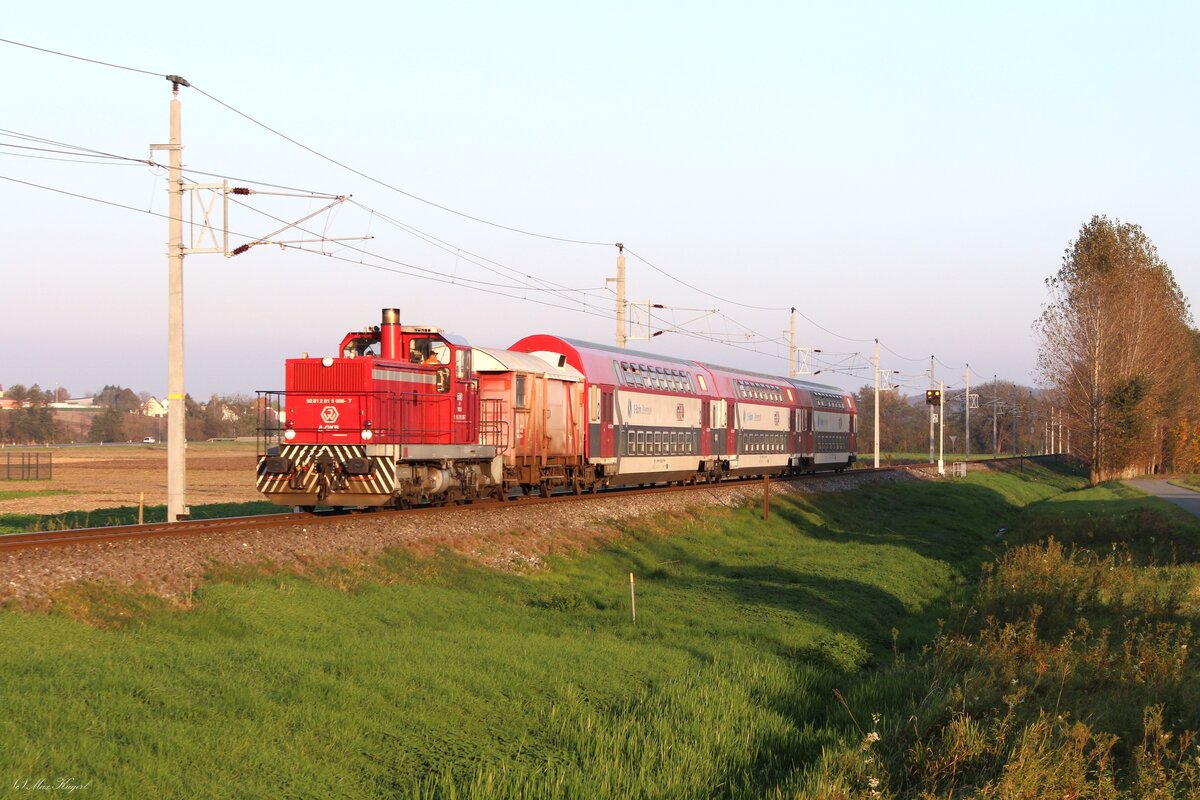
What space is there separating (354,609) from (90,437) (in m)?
200

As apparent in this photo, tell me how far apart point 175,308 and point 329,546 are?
8.56 metres

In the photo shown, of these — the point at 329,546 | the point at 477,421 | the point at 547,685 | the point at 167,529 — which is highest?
the point at 477,421

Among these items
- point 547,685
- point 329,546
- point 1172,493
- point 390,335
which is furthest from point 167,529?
point 1172,493

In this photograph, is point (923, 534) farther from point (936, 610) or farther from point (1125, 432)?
point (1125, 432)

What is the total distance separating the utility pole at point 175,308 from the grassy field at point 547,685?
7.58 m

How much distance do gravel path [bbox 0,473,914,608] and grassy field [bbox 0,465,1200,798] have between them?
54 centimetres

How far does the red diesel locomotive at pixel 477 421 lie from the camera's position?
22.9 m

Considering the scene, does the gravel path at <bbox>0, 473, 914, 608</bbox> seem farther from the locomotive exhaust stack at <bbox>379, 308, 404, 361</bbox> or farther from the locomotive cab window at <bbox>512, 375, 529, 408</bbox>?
the locomotive exhaust stack at <bbox>379, 308, 404, 361</bbox>

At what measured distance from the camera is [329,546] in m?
19.5

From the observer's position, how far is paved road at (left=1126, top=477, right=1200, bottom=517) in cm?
4933

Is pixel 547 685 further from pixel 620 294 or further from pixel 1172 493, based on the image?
pixel 1172 493

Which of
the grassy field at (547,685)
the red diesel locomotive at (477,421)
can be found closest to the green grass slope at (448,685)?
the grassy field at (547,685)

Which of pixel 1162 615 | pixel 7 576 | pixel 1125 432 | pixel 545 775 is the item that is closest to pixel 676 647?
pixel 545 775

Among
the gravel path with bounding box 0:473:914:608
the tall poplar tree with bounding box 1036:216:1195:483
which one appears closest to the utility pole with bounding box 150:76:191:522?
the gravel path with bounding box 0:473:914:608
